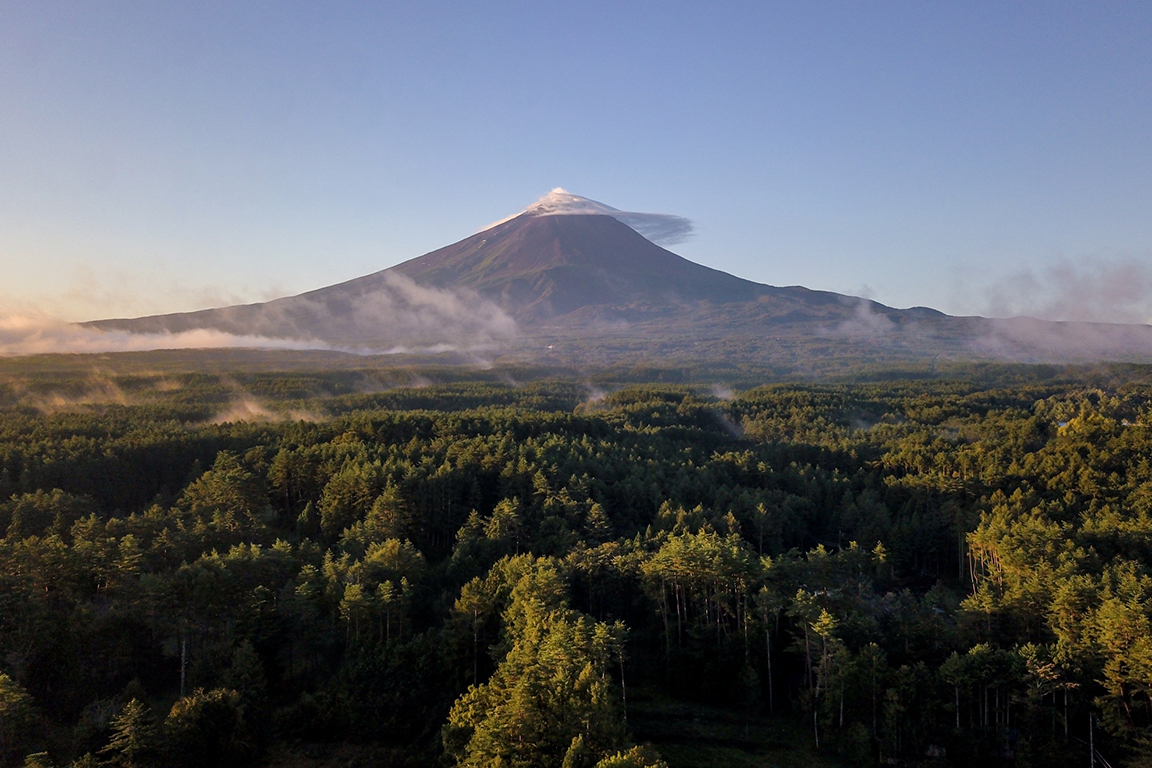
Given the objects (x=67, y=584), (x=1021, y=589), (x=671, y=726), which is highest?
(x=67, y=584)

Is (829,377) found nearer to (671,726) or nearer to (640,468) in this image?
(640,468)

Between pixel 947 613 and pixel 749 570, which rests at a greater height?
pixel 749 570

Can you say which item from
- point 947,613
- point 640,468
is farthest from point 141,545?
point 947,613

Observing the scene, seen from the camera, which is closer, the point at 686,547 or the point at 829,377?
the point at 686,547

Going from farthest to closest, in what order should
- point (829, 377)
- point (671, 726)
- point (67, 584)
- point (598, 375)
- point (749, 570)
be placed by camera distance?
point (829, 377)
point (598, 375)
point (749, 570)
point (67, 584)
point (671, 726)

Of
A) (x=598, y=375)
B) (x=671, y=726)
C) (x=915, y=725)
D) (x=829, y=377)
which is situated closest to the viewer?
(x=915, y=725)

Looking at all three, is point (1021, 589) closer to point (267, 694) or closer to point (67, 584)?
point (267, 694)
